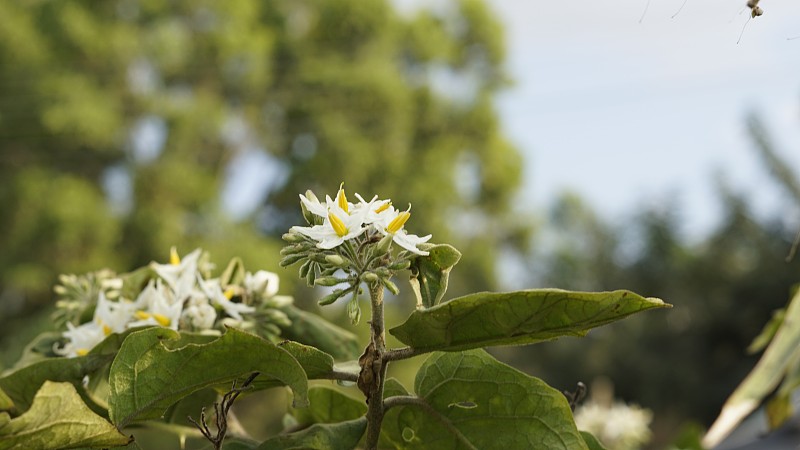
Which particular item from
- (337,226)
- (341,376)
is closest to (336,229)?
(337,226)

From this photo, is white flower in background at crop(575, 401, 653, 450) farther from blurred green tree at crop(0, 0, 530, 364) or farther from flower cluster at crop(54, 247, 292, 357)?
blurred green tree at crop(0, 0, 530, 364)

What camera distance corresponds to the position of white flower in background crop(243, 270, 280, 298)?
3.22 ft

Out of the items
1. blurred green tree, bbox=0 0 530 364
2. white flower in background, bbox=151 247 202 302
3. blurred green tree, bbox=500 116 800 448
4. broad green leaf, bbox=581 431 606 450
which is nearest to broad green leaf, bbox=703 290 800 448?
broad green leaf, bbox=581 431 606 450

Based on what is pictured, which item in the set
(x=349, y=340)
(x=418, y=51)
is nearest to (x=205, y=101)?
(x=418, y=51)

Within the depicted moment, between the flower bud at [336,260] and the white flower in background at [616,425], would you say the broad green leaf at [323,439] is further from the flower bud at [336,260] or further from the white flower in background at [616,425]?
the white flower in background at [616,425]

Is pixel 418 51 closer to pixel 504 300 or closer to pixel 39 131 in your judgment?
pixel 39 131

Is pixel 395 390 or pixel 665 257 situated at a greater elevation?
pixel 665 257

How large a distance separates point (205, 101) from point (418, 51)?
5096 mm

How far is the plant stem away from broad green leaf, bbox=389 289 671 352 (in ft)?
0.04

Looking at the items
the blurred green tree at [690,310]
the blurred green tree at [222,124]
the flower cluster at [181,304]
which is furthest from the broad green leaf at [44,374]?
the blurred green tree at [690,310]

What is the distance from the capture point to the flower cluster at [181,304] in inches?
35.1

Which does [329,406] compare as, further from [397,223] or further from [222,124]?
[222,124]

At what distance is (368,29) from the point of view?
2056 cm

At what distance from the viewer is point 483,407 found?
0.64 metres
